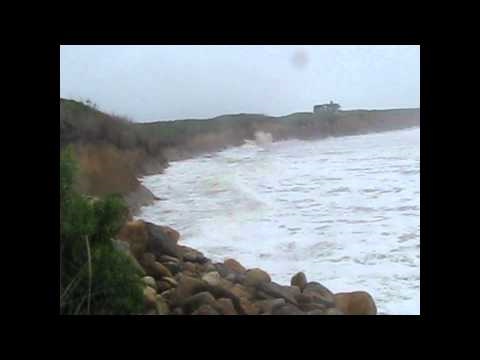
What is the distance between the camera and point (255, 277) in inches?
140

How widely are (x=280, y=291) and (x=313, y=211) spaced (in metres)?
0.50

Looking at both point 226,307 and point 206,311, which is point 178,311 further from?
point 226,307

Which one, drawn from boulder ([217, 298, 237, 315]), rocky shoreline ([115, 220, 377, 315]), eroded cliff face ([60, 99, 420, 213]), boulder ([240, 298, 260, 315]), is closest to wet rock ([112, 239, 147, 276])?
rocky shoreline ([115, 220, 377, 315])

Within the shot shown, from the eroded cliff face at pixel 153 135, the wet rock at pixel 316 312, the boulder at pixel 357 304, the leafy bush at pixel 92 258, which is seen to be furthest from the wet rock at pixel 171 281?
the boulder at pixel 357 304

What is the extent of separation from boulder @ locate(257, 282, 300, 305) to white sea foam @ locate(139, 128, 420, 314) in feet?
0.15

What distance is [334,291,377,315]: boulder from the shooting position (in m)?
3.49

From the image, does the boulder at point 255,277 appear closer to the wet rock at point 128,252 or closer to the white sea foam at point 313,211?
the white sea foam at point 313,211


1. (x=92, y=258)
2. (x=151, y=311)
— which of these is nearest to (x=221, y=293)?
(x=151, y=311)

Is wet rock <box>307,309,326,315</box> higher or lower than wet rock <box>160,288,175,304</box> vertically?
lower

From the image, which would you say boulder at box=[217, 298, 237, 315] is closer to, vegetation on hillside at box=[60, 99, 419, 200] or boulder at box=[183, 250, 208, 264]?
boulder at box=[183, 250, 208, 264]

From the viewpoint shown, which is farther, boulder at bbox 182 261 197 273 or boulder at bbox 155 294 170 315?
boulder at bbox 182 261 197 273
